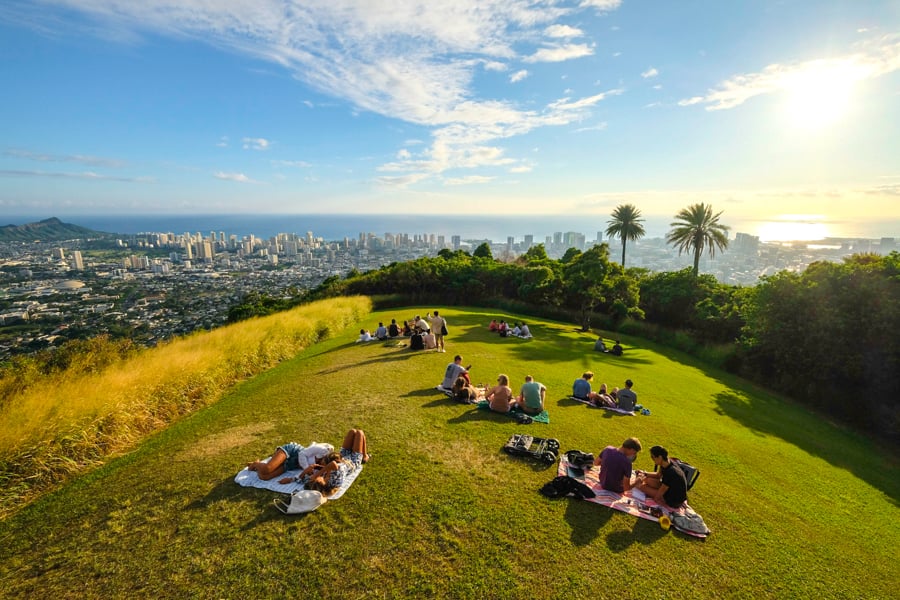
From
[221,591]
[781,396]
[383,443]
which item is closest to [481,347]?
[383,443]

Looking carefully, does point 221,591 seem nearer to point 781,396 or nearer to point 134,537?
point 134,537

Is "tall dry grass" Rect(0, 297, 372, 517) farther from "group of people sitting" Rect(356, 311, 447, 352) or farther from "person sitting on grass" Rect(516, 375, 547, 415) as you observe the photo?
"person sitting on grass" Rect(516, 375, 547, 415)

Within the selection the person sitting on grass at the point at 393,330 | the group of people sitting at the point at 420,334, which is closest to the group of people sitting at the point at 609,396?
the group of people sitting at the point at 420,334

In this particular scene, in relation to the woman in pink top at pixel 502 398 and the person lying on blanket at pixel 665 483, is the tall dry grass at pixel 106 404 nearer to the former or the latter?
the woman in pink top at pixel 502 398

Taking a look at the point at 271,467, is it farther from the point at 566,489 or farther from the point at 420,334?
the point at 420,334

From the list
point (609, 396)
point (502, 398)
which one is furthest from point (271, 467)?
point (609, 396)
